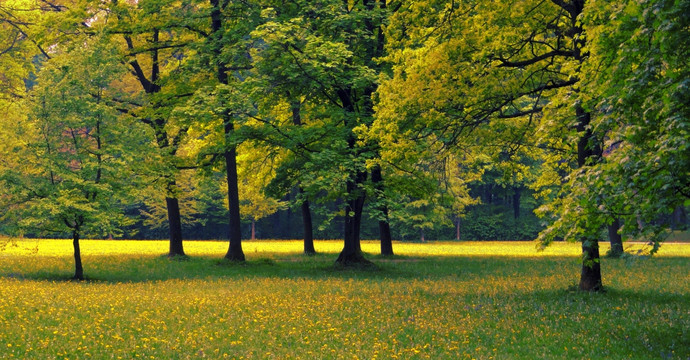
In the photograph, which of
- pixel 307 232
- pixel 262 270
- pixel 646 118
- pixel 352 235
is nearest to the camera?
pixel 646 118

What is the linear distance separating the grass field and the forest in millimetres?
1811

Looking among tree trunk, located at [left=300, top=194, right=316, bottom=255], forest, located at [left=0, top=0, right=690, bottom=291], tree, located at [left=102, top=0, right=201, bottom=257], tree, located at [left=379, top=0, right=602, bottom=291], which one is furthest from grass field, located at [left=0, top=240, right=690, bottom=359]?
tree trunk, located at [left=300, top=194, right=316, bottom=255]

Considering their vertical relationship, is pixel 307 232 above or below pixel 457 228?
above

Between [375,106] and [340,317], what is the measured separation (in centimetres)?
839

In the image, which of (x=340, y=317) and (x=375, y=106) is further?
(x=375, y=106)

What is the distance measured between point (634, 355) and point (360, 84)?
16765 mm

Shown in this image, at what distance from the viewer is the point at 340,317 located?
49.7 ft

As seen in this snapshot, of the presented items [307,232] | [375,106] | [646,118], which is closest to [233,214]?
[307,232]

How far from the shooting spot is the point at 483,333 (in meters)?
13.3

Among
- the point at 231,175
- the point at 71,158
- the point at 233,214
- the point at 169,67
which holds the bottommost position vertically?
the point at 233,214

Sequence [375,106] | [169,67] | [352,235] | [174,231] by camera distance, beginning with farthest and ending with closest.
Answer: [169,67]
[174,231]
[352,235]
[375,106]

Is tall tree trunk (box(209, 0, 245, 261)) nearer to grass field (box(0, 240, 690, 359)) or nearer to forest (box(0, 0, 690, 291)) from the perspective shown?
forest (box(0, 0, 690, 291))

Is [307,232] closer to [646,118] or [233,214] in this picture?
[233,214]

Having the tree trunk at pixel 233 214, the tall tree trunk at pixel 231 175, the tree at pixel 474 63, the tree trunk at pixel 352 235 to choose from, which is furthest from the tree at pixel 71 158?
the tree at pixel 474 63
